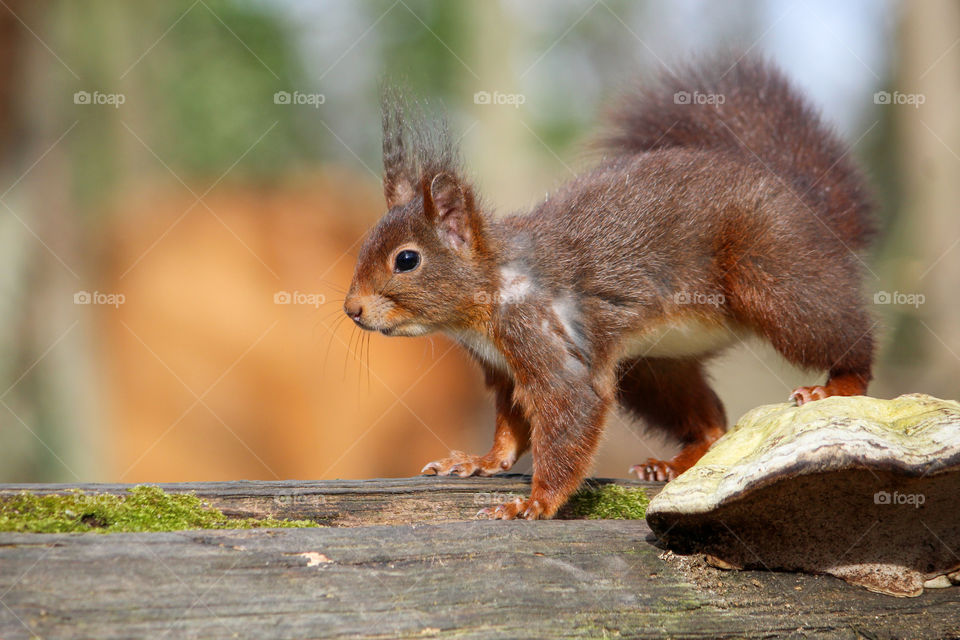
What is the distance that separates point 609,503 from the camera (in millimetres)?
4027

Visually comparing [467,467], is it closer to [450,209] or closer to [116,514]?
[450,209]

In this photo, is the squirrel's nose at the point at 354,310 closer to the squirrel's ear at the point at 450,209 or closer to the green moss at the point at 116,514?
the squirrel's ear at the point at 450,209

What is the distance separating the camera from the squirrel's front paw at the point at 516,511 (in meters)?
3.60

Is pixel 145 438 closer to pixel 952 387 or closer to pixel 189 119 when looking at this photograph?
pixel 189 119

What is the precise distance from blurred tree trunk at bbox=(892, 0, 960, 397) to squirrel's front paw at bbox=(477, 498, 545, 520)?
24.3 ft

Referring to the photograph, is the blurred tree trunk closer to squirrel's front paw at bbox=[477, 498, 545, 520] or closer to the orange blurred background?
the orange blurred background

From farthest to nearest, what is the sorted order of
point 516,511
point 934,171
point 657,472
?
point 934,171 < point 657,472 < point 516,511

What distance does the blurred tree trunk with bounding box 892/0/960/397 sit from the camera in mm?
9703

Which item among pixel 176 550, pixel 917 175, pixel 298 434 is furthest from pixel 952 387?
pixel 176 550

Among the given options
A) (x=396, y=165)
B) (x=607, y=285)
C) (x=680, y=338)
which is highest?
(x=396, y=165)

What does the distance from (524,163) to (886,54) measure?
541 cm

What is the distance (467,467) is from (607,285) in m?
1.16

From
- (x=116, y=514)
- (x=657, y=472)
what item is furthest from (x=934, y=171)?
(x=116, y=514)

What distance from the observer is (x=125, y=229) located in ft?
30.4
